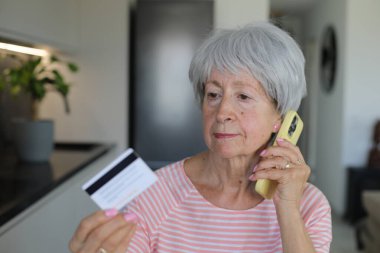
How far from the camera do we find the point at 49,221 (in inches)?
68.4

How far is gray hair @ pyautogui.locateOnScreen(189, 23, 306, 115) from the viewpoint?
3.52 feet

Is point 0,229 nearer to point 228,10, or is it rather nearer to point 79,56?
point 79,56

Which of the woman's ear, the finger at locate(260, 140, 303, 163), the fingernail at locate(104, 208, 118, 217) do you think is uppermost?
the woman's ear

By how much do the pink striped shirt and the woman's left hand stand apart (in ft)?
0.45

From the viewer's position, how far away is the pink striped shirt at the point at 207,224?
1.10 metres

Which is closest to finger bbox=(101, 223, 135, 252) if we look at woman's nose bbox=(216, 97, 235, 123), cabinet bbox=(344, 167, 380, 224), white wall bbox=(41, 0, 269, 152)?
woman's nose bbox=(216, 97, 235, 123)

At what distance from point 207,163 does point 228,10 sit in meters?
2.21

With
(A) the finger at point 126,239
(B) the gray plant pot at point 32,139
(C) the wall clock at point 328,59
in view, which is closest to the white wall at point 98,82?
(B) the gray plant pot at point 32,139

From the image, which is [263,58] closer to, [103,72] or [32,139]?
[32,139]

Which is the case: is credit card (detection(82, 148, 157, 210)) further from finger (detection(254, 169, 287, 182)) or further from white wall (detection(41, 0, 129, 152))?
white wall (detection(41, 0, 129, 152))

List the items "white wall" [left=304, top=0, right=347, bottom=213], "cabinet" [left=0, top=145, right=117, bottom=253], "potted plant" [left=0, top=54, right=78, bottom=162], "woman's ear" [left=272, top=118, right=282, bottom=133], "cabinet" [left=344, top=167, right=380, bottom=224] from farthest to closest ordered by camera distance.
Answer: "white wall" [left=304, top=0, right=347, bottom=213] → "cabinet" [left=344, top=167, right=380, bottom=224] → "potted plant" [left=0, top=54, right=78, bottom=162] → "cabinet" [left=0, top=145, right=117, bottom=253] → "woman's ear" [left=272, top=118, right=282, bottom=133]

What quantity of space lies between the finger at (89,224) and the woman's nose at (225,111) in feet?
1.45

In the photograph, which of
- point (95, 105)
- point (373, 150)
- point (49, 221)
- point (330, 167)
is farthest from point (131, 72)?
Result: point (330, 167)

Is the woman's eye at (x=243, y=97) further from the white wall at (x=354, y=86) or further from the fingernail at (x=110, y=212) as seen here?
the white wall at (x=354, y=86)
